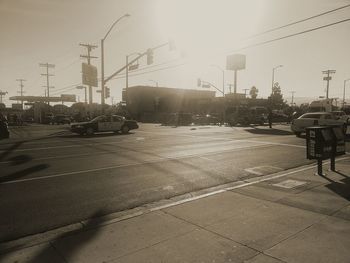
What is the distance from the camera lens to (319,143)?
923 cm

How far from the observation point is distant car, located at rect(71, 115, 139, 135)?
24641 mm

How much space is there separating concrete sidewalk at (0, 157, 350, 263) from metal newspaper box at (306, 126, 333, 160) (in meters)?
1.90

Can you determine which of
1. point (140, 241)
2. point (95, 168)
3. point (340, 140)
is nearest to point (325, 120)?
point (340, 140)

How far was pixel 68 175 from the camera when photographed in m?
9.83

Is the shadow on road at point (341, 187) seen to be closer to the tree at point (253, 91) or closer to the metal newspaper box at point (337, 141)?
the metal newspaper box at point (337, 141)

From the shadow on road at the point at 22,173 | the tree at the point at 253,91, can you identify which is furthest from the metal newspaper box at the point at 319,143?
the tree at the point at 253,91

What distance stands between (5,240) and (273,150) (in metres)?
12.7

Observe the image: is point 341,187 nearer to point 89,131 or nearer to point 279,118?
point 89,131

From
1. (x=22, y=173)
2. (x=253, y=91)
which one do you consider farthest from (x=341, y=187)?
(x=253, y=91)

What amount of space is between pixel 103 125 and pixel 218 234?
2130cm

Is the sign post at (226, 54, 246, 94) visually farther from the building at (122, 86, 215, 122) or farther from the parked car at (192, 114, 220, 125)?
the parked car at (192, 114, 220, 125)

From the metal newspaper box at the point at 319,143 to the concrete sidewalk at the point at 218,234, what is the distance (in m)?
1.90

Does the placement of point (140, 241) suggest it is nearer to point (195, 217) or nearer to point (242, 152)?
point (195, 217)

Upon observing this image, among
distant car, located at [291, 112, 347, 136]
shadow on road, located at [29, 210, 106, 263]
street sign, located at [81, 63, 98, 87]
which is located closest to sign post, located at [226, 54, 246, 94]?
street sign, located at [81, 63, 98, 87]
